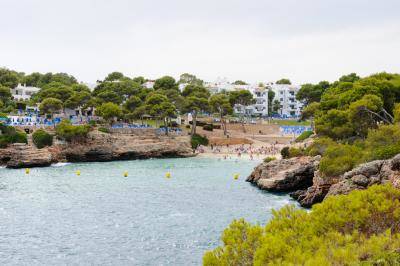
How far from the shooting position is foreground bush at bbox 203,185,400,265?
53.4ft

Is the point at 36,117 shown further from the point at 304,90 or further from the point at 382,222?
the point at 382,222

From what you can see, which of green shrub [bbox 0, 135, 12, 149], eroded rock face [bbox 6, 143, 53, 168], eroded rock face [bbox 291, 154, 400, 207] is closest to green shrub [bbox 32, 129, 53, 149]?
eroded rock face [bbox 6, 143, 53, 168]

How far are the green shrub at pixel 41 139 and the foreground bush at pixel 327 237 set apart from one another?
268ft

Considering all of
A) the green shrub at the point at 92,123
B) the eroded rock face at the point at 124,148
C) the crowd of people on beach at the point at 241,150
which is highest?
the green shrub at the point at 92,123

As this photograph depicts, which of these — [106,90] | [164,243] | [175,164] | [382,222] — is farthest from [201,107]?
[382,222]

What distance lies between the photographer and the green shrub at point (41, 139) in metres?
95.6

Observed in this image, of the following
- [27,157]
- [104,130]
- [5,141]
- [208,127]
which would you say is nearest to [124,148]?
[104,130]

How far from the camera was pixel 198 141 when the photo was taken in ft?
389

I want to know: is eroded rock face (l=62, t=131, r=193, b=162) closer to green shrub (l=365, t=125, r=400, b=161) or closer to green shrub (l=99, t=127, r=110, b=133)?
green shrub (l=99, t=127, r=110, b=133)

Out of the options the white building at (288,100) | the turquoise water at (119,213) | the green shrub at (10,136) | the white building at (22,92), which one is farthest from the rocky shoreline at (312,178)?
the white building at (288,100)

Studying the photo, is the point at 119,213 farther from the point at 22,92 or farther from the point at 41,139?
the point at 22,92

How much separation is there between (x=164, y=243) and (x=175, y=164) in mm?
56553

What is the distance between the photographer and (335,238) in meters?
18.0

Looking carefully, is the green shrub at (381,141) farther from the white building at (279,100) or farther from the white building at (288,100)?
the white building at (288,100)
